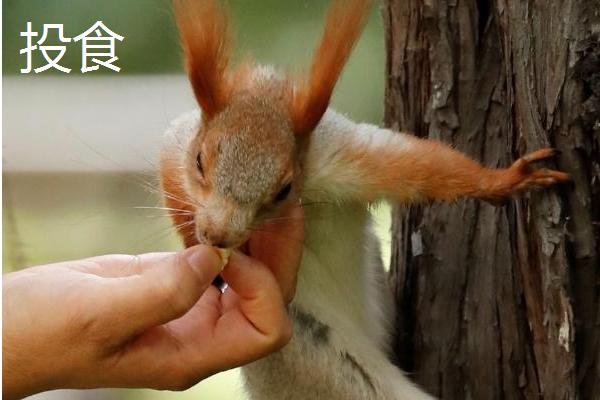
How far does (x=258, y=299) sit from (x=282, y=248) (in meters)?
0.13

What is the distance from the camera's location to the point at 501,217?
154cm

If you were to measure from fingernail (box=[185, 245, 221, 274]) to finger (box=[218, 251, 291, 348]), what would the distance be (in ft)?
0.19

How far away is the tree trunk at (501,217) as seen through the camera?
132 cm

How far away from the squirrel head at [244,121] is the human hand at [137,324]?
0.07m

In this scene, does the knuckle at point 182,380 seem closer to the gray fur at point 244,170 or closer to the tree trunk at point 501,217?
the gray fur at point 244,170

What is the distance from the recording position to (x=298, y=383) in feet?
5.03

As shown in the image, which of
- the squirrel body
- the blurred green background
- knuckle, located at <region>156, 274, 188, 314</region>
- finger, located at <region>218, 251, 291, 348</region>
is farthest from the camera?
the blurred green background

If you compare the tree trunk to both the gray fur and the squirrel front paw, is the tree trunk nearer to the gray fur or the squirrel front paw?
the squirrel front paw

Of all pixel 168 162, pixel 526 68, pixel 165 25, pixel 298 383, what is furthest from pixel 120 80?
pixel 526 68

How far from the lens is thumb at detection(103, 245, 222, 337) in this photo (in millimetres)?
1137

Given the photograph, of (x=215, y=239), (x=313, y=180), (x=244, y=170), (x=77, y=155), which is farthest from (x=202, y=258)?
(x=77, y=155)

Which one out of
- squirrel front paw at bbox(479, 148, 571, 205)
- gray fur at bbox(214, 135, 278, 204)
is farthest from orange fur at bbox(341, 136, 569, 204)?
gray fur at bbox(214, 135, 278, 204)

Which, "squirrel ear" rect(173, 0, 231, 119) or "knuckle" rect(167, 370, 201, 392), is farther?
"squirrel ear" rect(173, 0, 231, 119)

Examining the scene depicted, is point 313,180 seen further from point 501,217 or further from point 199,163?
point 501,217
